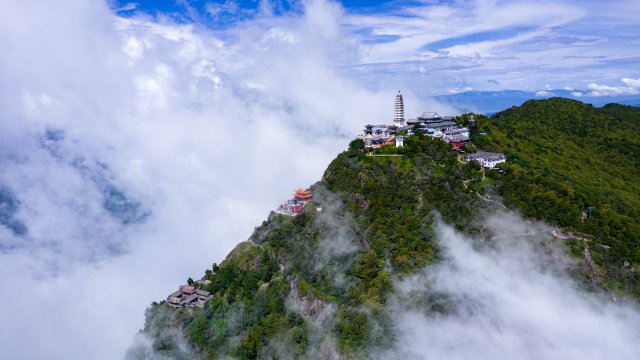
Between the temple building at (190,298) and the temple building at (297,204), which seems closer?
the temple building at (190,298)

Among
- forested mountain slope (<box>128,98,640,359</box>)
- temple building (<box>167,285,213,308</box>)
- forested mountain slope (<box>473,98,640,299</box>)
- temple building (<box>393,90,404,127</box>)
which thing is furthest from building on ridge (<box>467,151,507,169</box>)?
temple building (<box>167,285,213,308</box>)

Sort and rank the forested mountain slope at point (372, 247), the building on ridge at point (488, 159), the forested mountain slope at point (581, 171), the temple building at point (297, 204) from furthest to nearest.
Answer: the temple building at point (297, 204), the building on ridge at point (488, 159), the forested mountain slope at point (581, 171), the forested mountain slope at point (372, 247)

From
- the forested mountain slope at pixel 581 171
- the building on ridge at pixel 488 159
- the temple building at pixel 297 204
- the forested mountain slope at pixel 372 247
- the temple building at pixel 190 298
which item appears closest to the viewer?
the forested mountain slope at pixel 372 247

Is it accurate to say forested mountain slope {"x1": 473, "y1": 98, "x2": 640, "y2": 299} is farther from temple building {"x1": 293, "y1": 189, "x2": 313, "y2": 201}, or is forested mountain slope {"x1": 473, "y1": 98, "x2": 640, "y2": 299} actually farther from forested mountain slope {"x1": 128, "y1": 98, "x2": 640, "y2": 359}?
temple building {"x1": 293, "y1": 189, "x2": 313, "y2": 201}

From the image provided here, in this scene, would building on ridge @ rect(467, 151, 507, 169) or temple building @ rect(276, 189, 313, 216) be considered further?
temple building @ rect(276, 189, 313, 216)

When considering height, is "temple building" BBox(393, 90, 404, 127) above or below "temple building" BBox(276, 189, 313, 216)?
above

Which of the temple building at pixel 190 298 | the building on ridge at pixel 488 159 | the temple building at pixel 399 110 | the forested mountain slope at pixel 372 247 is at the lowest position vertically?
the temple building at pixel 190 298

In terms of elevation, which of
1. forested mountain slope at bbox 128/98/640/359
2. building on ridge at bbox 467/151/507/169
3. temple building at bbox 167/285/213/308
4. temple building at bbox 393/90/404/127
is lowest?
temple building at bbox 167/285/213/308

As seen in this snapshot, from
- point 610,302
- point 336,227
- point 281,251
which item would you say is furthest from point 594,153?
point 281,251

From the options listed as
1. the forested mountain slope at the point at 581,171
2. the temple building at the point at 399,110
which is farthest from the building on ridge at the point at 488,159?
the temple building at the point at 399,110

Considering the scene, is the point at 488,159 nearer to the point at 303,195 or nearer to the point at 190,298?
the point at 303,195

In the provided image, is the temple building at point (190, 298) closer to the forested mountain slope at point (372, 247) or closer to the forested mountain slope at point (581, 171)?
the forested mountain slope at point (372, 247)
